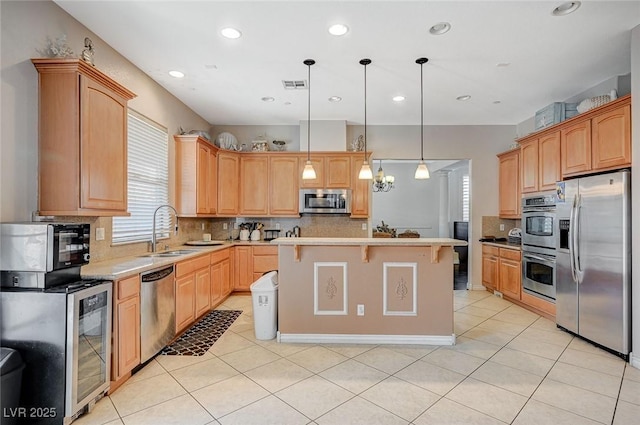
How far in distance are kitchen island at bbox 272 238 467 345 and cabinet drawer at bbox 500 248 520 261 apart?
208 centimetres

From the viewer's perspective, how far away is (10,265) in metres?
2.04

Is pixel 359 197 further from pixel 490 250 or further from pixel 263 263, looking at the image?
pixel 490 250

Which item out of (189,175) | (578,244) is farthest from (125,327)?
(578,244)

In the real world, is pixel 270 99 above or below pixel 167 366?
above

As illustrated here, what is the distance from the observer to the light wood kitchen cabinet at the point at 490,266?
5.36 metres

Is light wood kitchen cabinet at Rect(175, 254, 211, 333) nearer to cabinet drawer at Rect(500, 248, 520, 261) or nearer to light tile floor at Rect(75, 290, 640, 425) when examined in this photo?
light tile floor at Rect(75, 290, 640, 425)

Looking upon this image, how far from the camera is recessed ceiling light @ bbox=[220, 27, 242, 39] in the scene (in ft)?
9.50

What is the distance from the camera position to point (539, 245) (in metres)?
4.31

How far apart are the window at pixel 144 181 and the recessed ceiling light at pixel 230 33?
1.45 meters

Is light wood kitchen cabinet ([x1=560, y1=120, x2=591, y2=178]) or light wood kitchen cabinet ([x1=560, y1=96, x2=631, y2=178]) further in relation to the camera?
light wood kitchen cabinet ([x1=560, y1=120, x2=591, y2=178])

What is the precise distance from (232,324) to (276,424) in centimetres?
212

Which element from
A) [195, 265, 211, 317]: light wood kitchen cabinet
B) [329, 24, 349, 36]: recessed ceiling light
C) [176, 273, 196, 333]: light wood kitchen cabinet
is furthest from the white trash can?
[329, 24, 349, 36]: recessed ceiling light

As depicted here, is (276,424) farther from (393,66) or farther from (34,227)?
(393,66)

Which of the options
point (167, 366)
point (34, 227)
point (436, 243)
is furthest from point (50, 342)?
point (436, 243)
